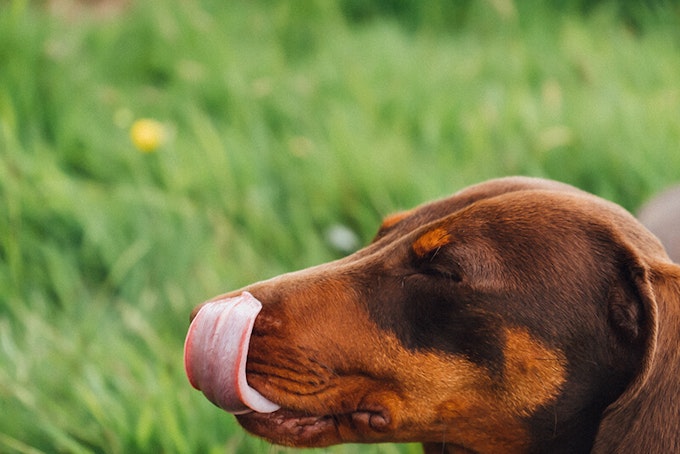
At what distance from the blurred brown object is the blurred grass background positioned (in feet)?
1.27

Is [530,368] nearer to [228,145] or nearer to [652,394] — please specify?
[652,394]

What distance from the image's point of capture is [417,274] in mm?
2621

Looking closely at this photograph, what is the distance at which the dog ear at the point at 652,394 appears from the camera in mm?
2404

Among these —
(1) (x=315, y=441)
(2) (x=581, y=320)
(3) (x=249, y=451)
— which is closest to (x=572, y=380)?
(2) (x=581, y=320)

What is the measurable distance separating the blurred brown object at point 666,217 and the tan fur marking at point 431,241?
1250 mm

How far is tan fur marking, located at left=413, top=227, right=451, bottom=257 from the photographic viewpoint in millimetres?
2598

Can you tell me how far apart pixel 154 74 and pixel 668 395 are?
13.5ft

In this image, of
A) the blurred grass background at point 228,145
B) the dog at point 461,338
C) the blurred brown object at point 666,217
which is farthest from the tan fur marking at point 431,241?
the blurred brown object at point 666,217

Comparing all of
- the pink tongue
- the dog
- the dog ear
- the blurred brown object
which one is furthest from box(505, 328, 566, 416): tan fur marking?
the blurred brown object

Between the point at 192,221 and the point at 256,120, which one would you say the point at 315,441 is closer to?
the point at 192,221

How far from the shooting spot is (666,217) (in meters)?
3.96

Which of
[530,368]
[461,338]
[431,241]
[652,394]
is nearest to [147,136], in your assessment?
[431,241]

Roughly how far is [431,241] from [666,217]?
1737mm

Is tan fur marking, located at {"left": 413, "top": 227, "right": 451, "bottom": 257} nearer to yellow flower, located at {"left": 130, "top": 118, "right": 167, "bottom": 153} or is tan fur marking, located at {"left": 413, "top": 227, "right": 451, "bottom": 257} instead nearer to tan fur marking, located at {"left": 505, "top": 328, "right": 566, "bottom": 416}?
tan fur marking, located at {"left": 505, "top": 328, "right": 566, "bottom": 416}
